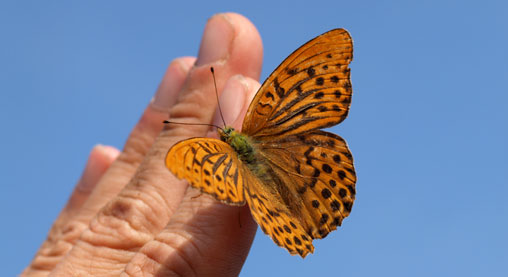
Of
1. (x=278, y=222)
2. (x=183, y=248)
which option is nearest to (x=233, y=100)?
(x=183, y=248)

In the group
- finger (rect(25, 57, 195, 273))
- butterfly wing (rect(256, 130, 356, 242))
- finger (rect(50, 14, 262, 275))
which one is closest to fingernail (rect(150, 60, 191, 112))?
finger (rect(25, 57, 195, 273))

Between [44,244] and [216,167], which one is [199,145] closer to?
[216,167]

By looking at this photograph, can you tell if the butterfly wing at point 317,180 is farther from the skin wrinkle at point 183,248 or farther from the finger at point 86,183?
the finger at point 86,183

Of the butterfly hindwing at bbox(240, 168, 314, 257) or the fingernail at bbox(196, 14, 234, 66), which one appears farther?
the fingernail at bbox(196, 14, 234, 66)

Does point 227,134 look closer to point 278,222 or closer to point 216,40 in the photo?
point 278,222

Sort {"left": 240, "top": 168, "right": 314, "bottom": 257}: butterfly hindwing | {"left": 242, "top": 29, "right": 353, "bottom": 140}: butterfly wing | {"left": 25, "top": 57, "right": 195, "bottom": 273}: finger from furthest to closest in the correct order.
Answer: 1. {"left": 25, "top": 57, "right": 195, "bottom": 273}: finger
2. {"left": 242, "top": 29, "right": 353, "bottom": 140}: butterfly wing
3. {"left": 240, "top": 168, "right": 314, "bottom": 257}: butterfly hindwing

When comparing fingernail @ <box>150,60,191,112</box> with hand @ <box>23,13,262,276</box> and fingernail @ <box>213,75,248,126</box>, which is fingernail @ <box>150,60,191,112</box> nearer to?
hand @ <box>23,13,262,276</box>

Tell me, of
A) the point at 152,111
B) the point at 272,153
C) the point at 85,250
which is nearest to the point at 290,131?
the point at 272,153

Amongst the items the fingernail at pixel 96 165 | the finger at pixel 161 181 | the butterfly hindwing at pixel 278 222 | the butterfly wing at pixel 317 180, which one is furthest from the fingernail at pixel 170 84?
the butterfly hindwing at pixel 278 222
